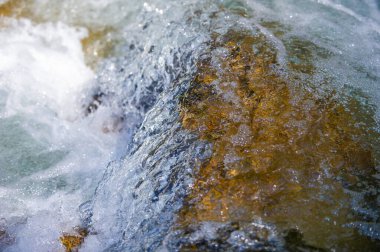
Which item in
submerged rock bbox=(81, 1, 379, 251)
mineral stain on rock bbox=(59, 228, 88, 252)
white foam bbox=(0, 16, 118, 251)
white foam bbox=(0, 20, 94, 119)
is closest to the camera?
submerged rock bbox=(81, 1, 379, 251)

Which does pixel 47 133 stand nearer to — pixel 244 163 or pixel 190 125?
pixel 190 125

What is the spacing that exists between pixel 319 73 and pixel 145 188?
1814mm

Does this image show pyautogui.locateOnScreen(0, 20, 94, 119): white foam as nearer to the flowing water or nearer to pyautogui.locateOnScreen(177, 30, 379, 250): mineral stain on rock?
the flowing water

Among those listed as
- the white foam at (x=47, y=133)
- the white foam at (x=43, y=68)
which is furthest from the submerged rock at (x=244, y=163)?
the white foam at (x=43, y=68)

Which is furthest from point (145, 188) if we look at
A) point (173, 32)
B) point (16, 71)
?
point (16, 71)

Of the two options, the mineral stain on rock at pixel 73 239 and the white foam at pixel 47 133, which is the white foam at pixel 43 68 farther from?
the mineral stain on rock at pixel 73 239

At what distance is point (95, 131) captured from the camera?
4.11 meters

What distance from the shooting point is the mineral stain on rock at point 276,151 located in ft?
6.95

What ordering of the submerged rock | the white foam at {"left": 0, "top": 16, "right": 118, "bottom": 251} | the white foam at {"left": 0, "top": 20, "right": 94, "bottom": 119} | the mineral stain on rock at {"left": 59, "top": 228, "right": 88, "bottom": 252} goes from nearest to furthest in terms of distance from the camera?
the submerged rock, the mineral stain on rock at {"left": 59, "top": 228, "right": 88, "bottom": 252}, the white foam at {"left": 0, "top": 16, "right": 118, "bottom": 251}, the white foam at {"left": 0, "top": 20, "right": 94, "bottom": 119}

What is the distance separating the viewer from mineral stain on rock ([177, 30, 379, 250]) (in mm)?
2119

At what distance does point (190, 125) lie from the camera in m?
2.67

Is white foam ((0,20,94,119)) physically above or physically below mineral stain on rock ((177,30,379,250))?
above

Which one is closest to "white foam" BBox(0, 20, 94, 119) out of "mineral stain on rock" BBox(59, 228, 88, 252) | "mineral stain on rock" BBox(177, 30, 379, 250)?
"mineral stain on rock" BBox(59, 228, 88, 252)

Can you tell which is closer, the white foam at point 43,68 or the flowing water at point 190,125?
the flowing water at point 190,125
